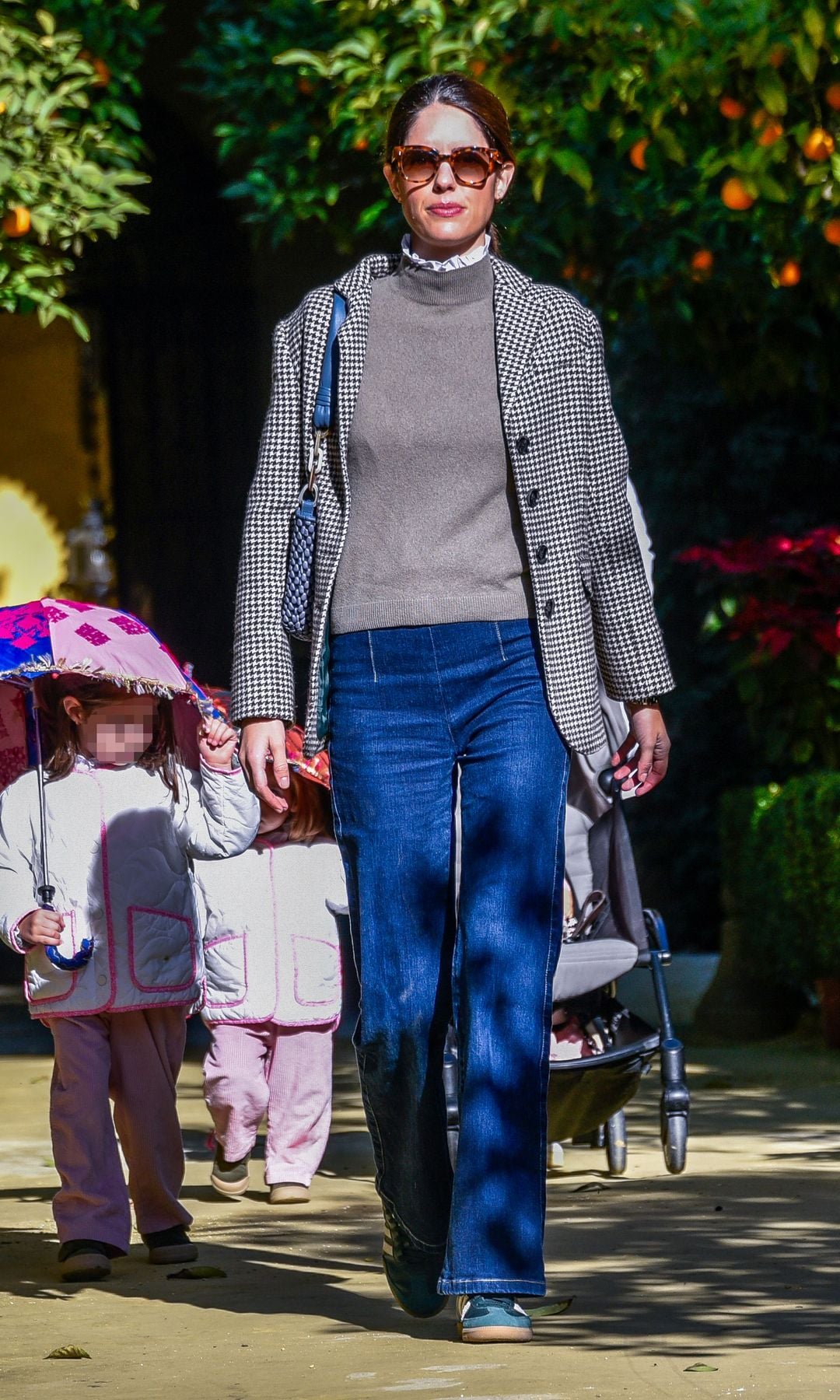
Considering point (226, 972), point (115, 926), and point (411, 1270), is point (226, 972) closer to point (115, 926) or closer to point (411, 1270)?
point (115, 926)

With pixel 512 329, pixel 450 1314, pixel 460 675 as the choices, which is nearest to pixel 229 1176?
pixel 450 1314

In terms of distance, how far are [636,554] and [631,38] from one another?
3.53 meters

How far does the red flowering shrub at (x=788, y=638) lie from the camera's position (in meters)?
9.11

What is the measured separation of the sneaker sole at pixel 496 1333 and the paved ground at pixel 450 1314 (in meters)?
0.03

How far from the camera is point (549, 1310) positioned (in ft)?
13.2

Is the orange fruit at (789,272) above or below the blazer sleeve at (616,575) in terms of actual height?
above

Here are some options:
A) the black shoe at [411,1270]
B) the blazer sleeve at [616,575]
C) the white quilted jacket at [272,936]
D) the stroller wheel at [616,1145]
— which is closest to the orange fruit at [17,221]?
the white quilted jacket at [272,936]

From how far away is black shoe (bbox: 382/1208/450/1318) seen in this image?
3.84 m

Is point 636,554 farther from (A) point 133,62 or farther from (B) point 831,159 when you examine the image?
(A) point 133,62

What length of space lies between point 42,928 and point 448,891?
1298mm

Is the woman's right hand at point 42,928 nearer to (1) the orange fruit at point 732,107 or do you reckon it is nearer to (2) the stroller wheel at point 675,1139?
(2) the stroller wheel at point 675,1139

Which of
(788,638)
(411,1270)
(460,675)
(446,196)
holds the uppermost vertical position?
(446,196)

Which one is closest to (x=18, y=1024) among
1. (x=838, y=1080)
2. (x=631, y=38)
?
(x=838, y=1080)

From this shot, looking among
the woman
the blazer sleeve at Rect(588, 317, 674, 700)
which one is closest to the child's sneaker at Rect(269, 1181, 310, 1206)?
the woman
